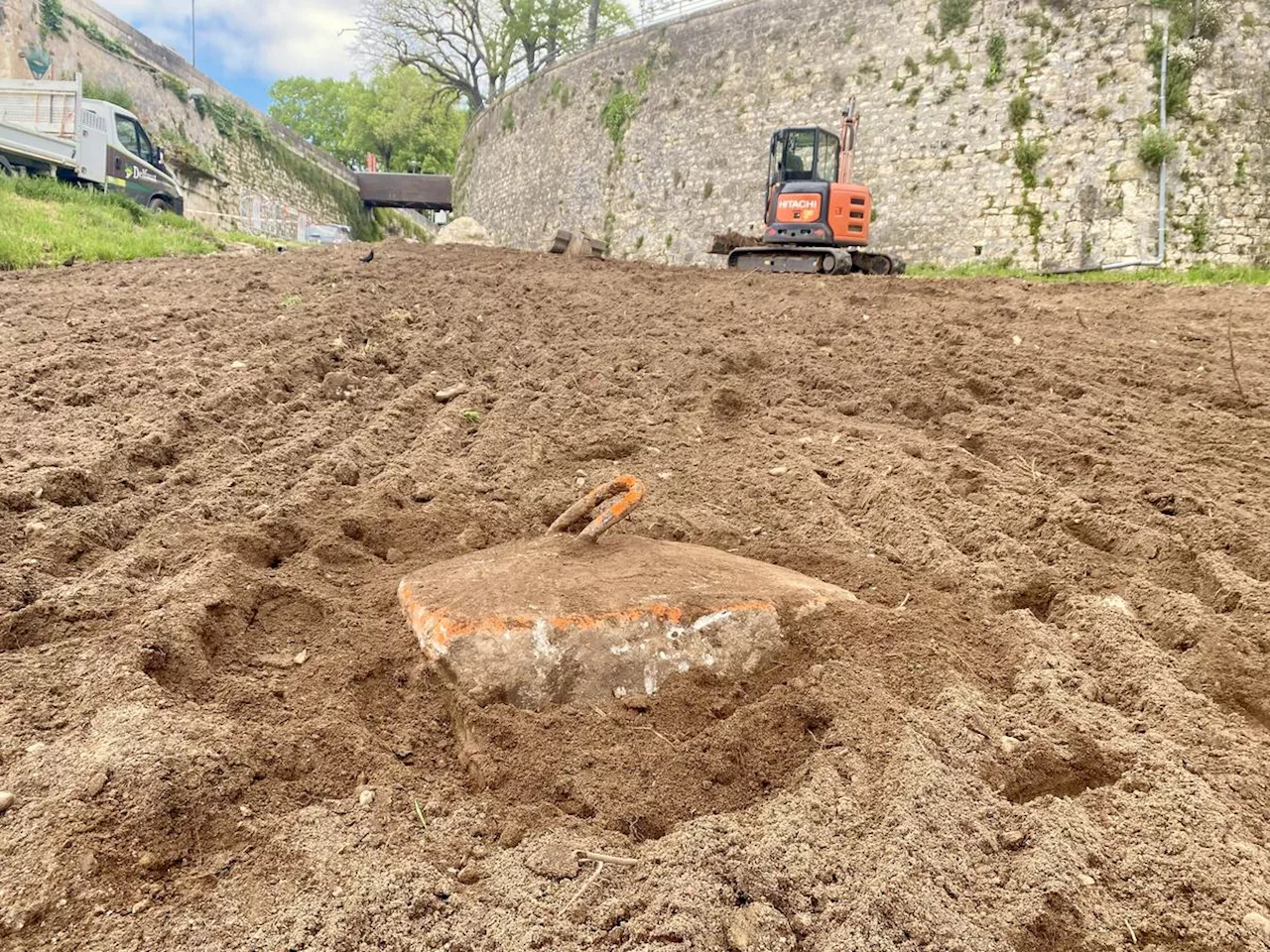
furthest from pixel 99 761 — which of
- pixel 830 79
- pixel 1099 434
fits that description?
pixel 830 79

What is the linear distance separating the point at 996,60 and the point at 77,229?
15617 millimetres

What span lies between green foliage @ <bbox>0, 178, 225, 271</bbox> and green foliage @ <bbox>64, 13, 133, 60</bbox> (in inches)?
356

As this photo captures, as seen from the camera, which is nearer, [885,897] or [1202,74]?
[885,897]

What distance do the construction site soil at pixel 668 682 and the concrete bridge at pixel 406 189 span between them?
34.4 meters

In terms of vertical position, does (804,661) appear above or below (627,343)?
below

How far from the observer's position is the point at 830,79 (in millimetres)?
16594

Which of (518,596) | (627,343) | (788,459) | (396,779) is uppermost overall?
(627,343)

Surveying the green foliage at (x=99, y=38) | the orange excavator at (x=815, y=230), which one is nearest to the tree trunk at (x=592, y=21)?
Answer: the green foliage at (x=99, y=38)

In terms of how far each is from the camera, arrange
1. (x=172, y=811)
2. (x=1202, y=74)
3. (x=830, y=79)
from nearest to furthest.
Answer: (x=172, y=811) → (x=1202, y=74) → (x=830, y=79)

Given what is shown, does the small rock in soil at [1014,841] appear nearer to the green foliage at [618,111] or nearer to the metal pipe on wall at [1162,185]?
the metal pipe on wall at [1162,185]

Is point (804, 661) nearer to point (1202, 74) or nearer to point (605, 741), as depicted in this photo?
point (605, 741)

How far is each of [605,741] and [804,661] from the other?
2.30 feet

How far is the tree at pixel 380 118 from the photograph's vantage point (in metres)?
45.6

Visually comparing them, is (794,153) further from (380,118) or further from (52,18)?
(380,118)
